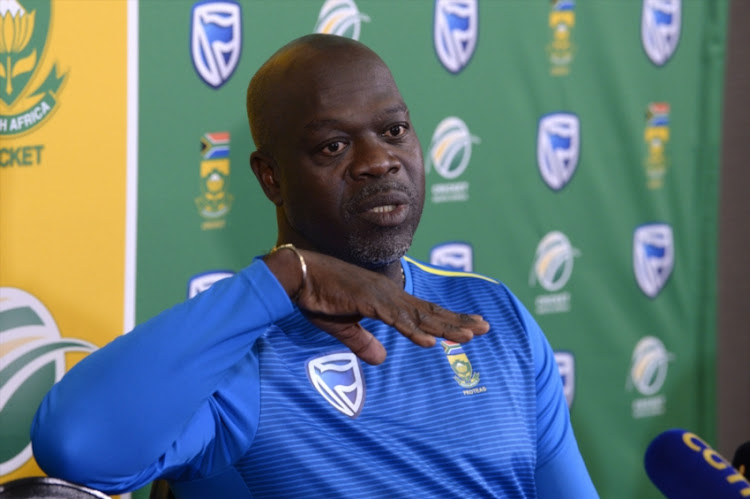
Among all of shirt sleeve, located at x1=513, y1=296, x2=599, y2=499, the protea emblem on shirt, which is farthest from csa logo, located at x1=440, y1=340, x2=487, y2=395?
shirt sleeve, located at x1=513, y1=296, x2=599, y2=499

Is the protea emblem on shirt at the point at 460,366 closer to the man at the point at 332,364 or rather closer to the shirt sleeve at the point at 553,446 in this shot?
the man at the point at 332,364

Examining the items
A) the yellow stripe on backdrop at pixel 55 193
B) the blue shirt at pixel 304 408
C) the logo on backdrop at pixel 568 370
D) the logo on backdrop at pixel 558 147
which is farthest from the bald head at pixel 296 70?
the logo on backdrop at pixel 568 370

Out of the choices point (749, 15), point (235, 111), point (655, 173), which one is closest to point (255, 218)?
point (235, 111)

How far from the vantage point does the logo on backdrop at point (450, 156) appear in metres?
2.10

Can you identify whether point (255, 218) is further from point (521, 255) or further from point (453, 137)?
point (521, 255)

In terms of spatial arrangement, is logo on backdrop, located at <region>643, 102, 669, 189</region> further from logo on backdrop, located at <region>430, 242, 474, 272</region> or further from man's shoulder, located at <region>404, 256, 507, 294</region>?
man's shoulder, located at <region>404, 256, 507, 294</region>

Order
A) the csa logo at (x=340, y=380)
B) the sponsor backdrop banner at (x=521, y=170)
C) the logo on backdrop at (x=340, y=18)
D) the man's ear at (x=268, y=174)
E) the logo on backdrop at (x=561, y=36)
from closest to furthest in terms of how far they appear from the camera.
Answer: the csa logo at (x=340, y=380), the man's ear at (x=268, y=174), the sponsor backdrop banner at (x=521, y=170), the logo on backdrop at (x=340, y=18), the logo on backdrop at (x=561, y=36)

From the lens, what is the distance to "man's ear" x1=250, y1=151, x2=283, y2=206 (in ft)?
4.53

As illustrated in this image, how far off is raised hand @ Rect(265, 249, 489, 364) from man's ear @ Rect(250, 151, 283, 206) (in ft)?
0.90

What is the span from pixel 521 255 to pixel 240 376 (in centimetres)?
116

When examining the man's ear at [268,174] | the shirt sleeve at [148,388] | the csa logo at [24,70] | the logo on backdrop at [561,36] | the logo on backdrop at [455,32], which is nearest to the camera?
the shirt sleeve at [148,388]

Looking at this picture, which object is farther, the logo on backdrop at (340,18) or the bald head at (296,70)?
the logo on backdrop at (340,18)

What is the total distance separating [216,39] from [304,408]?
0.86m

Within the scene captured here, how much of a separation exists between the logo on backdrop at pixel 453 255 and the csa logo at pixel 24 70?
2.86ft
